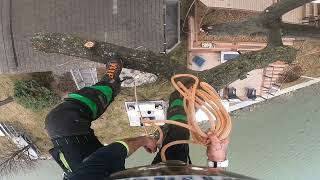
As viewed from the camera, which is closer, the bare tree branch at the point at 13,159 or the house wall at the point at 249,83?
the house wall at the point at 249,83

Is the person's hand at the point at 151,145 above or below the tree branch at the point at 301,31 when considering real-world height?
below

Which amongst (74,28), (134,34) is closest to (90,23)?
(74,28)

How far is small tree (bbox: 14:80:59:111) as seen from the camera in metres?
10.3

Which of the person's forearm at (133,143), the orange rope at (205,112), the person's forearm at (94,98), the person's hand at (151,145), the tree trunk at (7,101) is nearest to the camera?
the orange rope at (205,112)

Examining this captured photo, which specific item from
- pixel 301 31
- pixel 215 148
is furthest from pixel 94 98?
pixel 301 31

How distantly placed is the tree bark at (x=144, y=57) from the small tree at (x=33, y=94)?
4072mm

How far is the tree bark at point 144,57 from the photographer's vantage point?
616cm

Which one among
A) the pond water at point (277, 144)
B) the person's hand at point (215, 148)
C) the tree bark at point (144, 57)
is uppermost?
the tree bark at point (144, 57)

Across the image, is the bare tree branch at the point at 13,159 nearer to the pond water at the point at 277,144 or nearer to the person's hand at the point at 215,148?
the pond water at the point at 277,144

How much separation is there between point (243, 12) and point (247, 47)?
2.54 ft

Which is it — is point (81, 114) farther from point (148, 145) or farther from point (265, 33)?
point (265, 33)

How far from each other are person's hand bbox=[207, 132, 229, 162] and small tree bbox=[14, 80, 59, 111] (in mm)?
7293

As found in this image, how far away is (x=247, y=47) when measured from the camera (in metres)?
10.1

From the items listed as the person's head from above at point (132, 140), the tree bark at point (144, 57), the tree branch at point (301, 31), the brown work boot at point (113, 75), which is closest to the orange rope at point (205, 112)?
the person's head from above at point (132, 140)
